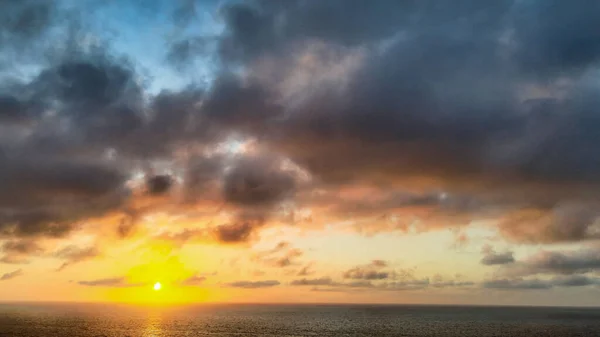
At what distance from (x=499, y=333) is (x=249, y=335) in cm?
9366

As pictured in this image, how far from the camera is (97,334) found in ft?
558

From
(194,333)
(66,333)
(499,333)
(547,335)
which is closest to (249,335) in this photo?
(194,333)

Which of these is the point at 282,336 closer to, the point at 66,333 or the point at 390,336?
the point at 390,336

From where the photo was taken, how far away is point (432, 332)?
18888cm

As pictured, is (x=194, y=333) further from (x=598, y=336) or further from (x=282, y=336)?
(x=598, y=336)

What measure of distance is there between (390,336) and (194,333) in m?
68.5

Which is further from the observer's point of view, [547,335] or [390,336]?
[547,335]

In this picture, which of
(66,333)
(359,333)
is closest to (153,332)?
(66,333)

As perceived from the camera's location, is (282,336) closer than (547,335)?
Yes

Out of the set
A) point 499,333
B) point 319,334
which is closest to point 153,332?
point 319,334

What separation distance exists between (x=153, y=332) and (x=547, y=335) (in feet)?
473

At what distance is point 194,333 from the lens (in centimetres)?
17875

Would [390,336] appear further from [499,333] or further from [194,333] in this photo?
[194,333]

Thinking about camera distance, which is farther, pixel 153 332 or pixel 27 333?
pixel 153 332
